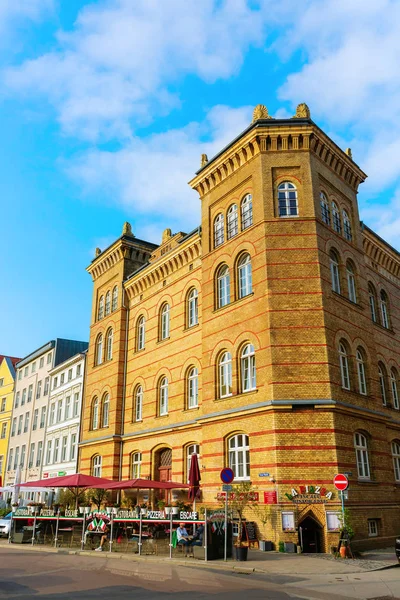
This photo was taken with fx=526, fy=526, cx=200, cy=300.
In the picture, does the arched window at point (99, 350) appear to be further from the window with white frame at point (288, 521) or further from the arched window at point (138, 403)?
the window with white frame at point (288, 521)

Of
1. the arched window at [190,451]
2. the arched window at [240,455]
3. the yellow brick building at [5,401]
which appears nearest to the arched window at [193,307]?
the arched window at [190,451]

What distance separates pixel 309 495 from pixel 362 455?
3985 millimetres

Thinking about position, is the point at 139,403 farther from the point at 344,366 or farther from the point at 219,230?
the point at 344,366

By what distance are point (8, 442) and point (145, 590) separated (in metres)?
45.5

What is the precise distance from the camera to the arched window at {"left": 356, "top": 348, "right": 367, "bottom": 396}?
22953 mm

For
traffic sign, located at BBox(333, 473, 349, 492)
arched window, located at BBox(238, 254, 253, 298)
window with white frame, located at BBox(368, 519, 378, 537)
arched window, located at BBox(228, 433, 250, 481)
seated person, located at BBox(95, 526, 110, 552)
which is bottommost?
seated person, located at BBox(95, 526, 110, 552)

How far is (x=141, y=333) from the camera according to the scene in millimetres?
32500

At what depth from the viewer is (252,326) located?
21844mm

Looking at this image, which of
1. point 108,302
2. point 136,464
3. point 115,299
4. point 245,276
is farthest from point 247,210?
point 136,464

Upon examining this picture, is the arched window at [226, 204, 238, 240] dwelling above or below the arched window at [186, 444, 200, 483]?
above

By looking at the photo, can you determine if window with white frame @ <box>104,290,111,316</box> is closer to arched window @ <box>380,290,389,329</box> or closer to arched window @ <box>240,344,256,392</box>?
arched window @ <box>240,344,256,392</box>

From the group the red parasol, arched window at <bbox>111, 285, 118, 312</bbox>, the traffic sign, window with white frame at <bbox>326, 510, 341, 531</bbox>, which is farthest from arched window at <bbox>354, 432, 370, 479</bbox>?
arched window at <bbox>111, 285, 118, 312</bbox>

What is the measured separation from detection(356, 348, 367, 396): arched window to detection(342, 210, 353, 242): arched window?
5.55m

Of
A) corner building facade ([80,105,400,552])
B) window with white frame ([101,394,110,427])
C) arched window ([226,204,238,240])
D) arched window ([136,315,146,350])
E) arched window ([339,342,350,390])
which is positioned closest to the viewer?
corner building facade ([80,105,400,552])
